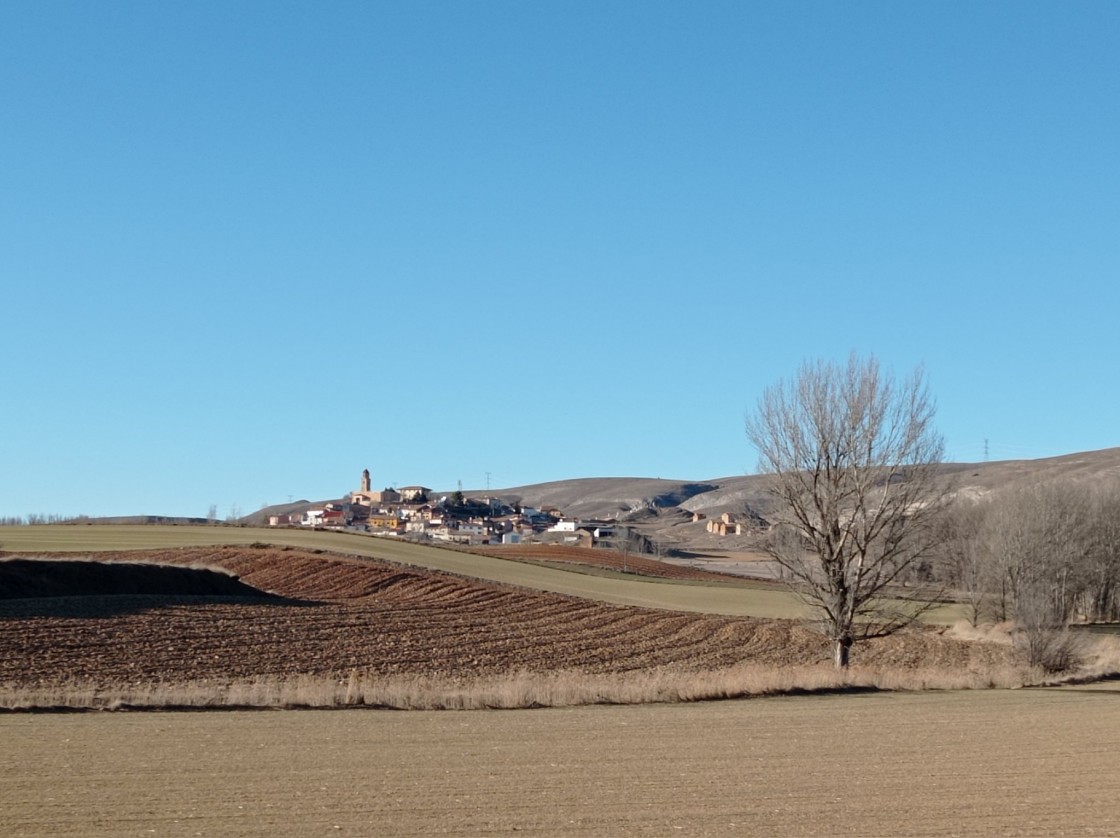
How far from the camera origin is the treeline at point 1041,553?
61750mm

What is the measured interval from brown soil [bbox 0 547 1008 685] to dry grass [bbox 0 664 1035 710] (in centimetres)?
239

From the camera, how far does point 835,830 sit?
13.6m

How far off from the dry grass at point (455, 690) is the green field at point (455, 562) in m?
26.0

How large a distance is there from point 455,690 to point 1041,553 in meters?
42.7

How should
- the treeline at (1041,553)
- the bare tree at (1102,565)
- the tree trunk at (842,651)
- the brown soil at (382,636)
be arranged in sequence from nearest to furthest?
1. the brown soil at (382,636)
2. the tree trunk at (842,651)
3. the treeline at (1041,553)
4. the bare tree at (1102,565)

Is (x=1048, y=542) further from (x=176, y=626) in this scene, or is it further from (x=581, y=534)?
(x=581, y=534)

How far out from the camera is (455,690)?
92.3 feet

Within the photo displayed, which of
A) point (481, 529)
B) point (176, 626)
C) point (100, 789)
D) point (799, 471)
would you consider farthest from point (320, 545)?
point (481, 529)

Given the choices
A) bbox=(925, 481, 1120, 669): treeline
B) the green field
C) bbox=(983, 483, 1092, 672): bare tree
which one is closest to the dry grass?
bbox=(925, 481, 1120, 669): treeline

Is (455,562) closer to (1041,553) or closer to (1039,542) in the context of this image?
(1039,542)

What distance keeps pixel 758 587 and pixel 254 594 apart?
37.8 m

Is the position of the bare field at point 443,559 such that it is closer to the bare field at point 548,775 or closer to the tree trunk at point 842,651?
the tree trunk at point 842,651

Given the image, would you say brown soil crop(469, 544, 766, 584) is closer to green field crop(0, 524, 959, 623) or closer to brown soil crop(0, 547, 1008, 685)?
green field crop(0, 524, 959, 623)

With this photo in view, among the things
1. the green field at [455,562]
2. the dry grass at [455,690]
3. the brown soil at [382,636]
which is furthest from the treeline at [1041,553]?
the dry grass at [455,690]
